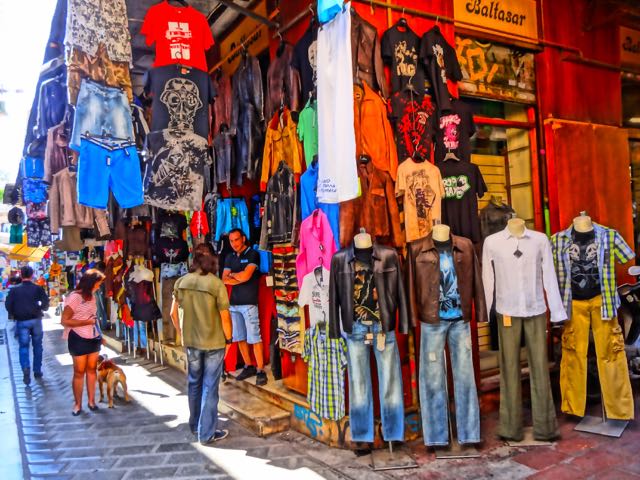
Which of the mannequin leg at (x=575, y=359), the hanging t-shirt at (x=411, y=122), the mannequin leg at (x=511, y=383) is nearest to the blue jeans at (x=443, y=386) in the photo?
the mannequin leg at (x=511, y=383)

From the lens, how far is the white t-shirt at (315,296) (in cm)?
498

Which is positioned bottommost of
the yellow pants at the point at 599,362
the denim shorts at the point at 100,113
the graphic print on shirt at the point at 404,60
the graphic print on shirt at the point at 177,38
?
the yellow pants at the point at 599,362

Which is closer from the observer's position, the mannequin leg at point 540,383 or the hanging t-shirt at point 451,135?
the mannequin leg at point 540,383

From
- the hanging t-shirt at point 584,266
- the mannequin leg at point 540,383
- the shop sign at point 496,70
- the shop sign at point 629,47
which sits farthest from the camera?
the shop sign at point 629,47

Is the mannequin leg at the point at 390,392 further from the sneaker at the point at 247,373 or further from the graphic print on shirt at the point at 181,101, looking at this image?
the graphic print on shirt at the point at 181,101

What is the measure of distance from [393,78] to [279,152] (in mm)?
1601

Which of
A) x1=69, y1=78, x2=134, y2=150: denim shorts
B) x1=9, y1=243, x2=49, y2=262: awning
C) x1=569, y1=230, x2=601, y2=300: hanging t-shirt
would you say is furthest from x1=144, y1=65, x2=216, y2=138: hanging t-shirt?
x1=9, y1=243, x2=49, y2=262: awning

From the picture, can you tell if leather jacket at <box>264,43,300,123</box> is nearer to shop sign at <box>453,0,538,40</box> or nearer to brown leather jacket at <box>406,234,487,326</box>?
shop sign at <box>453,0,538,40</box>

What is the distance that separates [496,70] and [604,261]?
9.56 ft

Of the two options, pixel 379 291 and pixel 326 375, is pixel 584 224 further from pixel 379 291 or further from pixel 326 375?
pixel 326 375

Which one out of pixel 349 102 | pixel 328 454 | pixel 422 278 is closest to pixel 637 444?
pixel 422 278

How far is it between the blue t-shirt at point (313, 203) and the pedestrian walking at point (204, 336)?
1.31m

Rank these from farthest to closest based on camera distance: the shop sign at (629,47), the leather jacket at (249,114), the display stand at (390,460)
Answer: the shop sign at (629,47) < the leather jacket at (249,114) < the display stand at (390,460)

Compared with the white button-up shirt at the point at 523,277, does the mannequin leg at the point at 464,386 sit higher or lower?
lower
